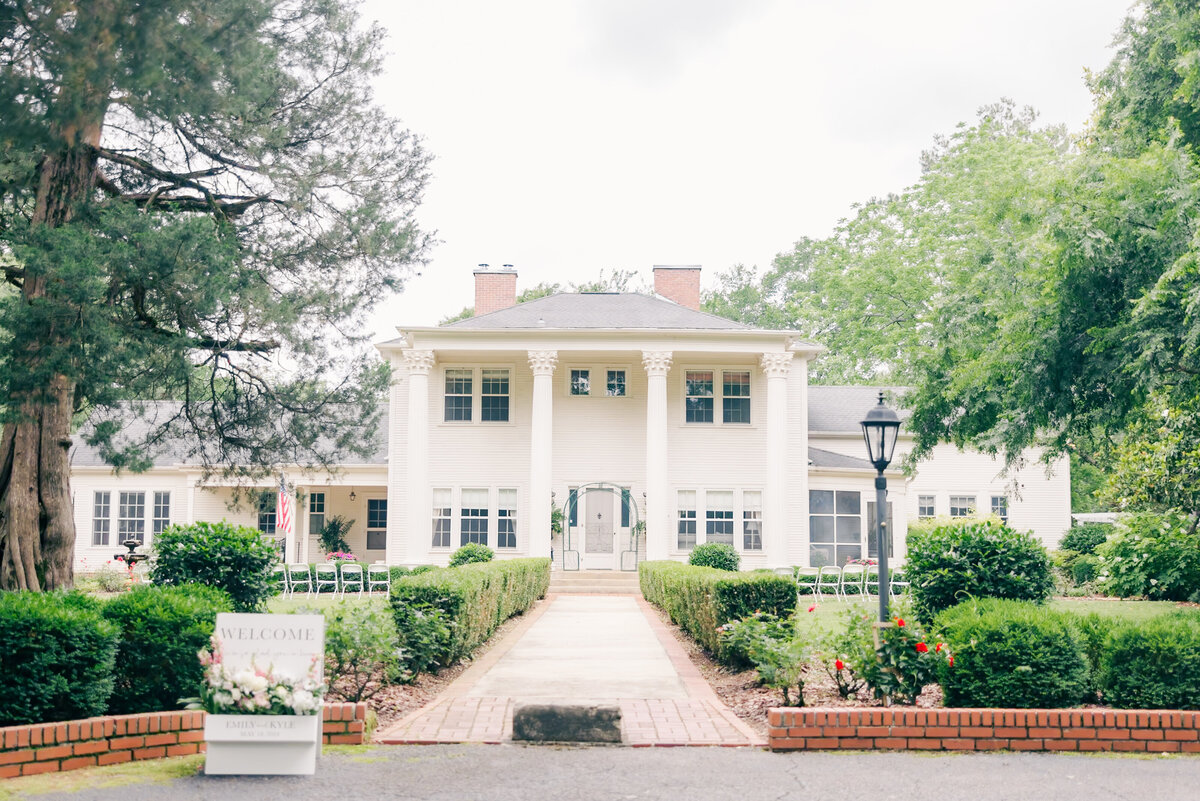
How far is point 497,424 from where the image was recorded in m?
29.7

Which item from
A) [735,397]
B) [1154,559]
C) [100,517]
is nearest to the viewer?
[1154,559]

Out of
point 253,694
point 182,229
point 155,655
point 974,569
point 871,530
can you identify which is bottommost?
point 253,694

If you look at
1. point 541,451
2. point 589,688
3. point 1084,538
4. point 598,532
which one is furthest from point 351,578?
point 1084,538

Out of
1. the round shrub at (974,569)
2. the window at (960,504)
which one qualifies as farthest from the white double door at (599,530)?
the round shrub at (974,569)

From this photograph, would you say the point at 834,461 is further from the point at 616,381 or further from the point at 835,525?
the point at 616,381

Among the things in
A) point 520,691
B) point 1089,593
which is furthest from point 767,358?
point 520,691

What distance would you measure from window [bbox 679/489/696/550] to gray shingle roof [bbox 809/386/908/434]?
5.88 m

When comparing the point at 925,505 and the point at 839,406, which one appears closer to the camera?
the point at 925,505

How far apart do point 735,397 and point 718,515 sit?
11.3 ft

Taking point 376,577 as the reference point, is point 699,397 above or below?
above

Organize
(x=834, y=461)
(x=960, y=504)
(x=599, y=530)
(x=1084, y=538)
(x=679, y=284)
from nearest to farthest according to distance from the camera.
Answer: (x=599, y=530) < (x=1084, y=538) < (x=834, y=461) < (x=960, y=504) < (x=679, y=284)

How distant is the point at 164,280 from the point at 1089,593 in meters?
21.5

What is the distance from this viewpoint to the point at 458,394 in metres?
29.8

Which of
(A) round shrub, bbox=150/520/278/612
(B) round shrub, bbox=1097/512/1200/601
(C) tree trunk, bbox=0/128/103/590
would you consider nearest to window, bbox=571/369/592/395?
(B) round shrub, bbox=1097/512/1200/601
